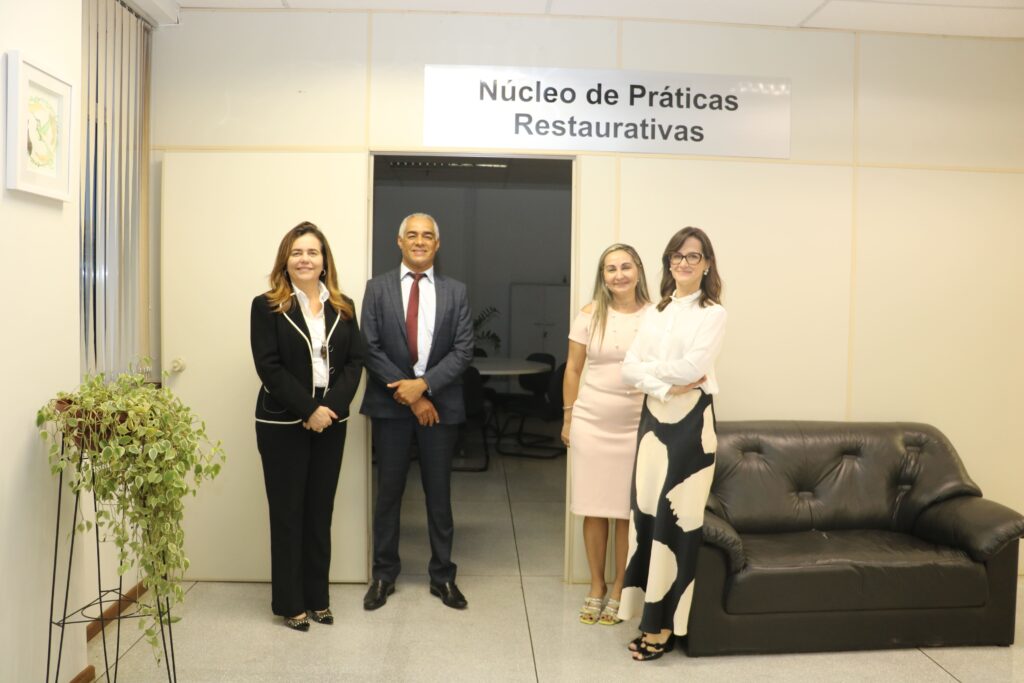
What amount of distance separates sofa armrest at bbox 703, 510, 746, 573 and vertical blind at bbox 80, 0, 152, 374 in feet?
9.53

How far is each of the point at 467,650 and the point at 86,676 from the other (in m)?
1.51

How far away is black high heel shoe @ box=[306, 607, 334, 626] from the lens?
400 centimetres

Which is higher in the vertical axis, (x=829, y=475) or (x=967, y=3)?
(x=967, y=3)

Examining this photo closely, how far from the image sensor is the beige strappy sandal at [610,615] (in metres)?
4.10

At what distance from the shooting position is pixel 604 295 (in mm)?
4109

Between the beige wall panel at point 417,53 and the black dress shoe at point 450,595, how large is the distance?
7.54 feet

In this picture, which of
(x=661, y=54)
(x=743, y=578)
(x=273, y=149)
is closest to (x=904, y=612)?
(x=743, y=578)

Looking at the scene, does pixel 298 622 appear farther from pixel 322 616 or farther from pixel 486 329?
pixel 486 329

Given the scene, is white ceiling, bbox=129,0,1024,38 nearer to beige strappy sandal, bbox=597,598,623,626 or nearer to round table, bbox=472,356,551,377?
beige strappy sandal, bbox=597,598,623,626

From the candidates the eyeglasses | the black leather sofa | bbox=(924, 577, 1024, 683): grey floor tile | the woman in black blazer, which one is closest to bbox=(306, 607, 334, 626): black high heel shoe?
the woman in black blazer

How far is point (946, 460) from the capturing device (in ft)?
14.1

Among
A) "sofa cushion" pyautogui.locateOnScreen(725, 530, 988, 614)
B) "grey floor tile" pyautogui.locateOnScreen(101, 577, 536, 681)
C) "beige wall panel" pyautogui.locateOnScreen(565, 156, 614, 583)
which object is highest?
"beige wall panel" pyautogui.locateOnScreen(565, 156, 614, 583)

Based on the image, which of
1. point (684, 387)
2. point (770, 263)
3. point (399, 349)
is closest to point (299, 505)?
point (399, 349)

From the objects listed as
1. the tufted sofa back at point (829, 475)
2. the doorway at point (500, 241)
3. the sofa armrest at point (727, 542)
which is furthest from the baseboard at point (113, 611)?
the doorway at point (500, 241)
